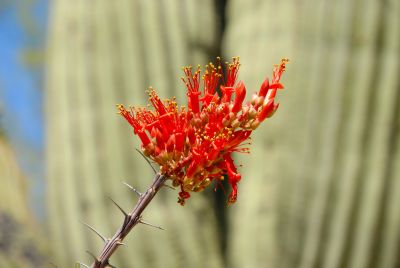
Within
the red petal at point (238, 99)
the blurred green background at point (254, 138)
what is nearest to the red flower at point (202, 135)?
the red petal at point (238, 99)

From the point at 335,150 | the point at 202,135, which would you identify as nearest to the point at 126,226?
the point at 202,135

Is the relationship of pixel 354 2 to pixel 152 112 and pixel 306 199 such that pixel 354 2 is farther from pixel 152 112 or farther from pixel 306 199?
pixel 152 112

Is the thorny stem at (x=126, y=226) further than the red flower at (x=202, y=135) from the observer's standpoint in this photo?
No

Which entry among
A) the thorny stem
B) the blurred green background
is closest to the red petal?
the thorny stem

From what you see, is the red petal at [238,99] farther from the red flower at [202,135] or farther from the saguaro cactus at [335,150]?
the saguaro cactus at [335,150]

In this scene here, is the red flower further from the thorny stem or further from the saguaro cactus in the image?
the saguaro cactus
